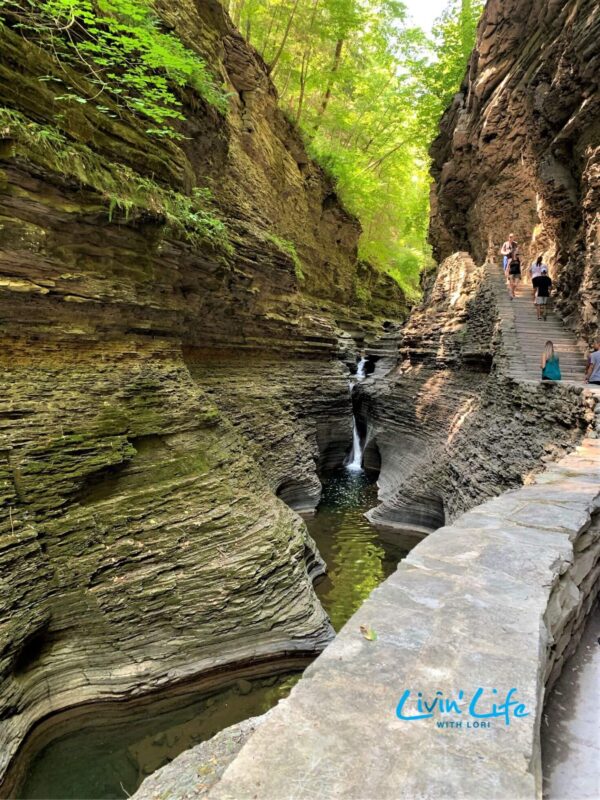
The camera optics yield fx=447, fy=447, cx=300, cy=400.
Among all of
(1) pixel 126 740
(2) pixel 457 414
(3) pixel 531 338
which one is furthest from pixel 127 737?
(3) pixel 531 338

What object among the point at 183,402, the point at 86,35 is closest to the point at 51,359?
the point at 183,402

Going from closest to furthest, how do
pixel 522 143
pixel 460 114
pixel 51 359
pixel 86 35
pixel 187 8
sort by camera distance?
pixel 51 359 < pixel 86 35 < pixel 187 8 < pixel 522 143 < pixel 460 114

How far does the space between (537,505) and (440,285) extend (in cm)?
1520

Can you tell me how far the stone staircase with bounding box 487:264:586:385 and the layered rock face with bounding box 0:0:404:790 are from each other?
6962 millimetres

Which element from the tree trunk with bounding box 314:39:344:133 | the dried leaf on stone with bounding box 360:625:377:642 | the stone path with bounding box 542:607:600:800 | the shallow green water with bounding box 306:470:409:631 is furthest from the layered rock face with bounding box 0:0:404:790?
the tree trunk with bounding box 314:39:344:133

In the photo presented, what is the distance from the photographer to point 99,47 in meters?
6.97

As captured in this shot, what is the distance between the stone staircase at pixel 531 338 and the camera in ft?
35.7

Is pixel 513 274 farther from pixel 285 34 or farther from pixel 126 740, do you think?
pixel 126 740

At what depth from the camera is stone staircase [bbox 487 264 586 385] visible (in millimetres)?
10883

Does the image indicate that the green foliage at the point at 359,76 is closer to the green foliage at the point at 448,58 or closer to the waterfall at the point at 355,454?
the green foliage at the point at 448,58

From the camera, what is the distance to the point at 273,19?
1900cm

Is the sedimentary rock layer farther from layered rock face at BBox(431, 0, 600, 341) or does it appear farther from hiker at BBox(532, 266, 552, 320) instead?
layered rock face at BBox(431, 0, 600, 341)

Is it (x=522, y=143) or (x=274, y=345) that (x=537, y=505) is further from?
(x=522, y=143)

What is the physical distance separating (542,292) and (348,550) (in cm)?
941
